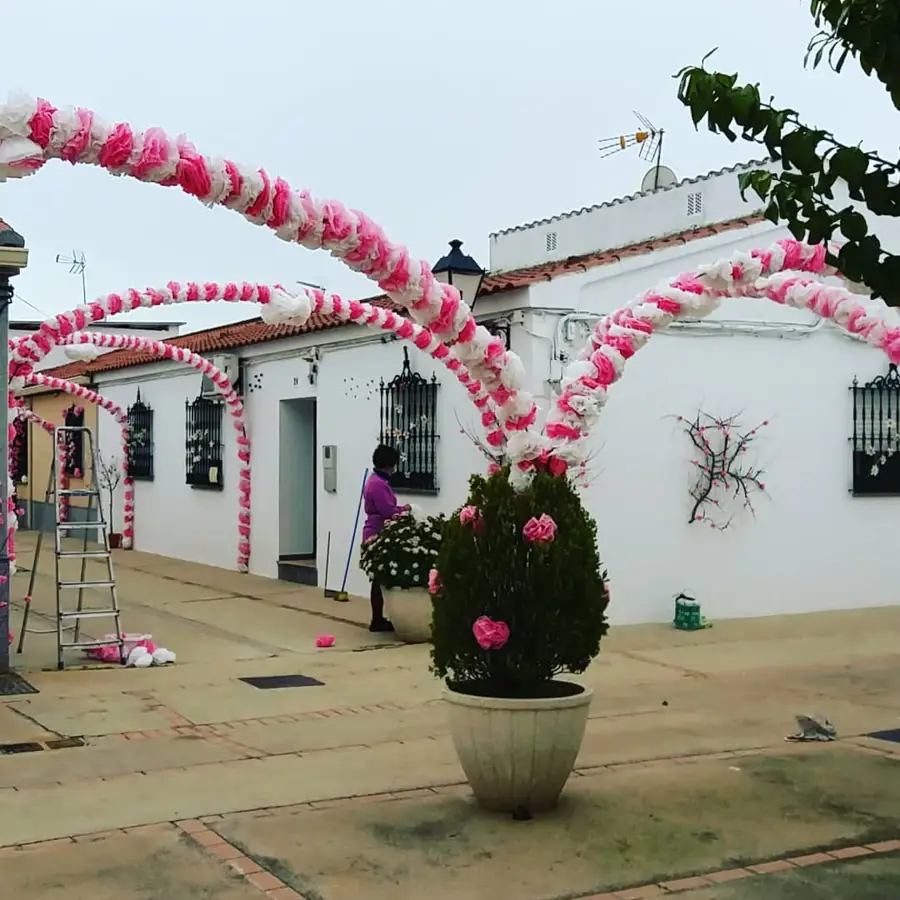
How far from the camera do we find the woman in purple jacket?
11.4 m

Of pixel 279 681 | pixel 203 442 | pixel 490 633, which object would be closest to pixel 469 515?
pixel 490 633

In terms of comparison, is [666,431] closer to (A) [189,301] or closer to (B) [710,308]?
(B) [710,308]

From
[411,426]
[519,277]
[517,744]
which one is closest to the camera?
[517,744]

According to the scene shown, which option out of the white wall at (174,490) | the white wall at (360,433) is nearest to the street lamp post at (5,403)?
the white wall at (360,433)

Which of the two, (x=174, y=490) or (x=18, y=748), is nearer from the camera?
(x=18, y=748)

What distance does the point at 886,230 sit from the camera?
43.5 ft

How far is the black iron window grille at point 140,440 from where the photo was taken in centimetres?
2011

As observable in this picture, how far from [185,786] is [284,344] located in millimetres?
9716

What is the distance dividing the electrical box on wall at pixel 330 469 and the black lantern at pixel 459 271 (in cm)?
430

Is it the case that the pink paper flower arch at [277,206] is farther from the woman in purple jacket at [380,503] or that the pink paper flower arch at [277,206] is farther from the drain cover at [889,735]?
Result: the woman in purple jacket at [380,503]

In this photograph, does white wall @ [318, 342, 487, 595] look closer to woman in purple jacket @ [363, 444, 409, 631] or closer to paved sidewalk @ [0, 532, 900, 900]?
woman in purple jacket @ [363, 444, 409, 631]

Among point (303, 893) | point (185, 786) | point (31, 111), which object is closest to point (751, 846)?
point (303, 893)

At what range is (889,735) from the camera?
7508 millimetres

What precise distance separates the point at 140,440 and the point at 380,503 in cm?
1008
